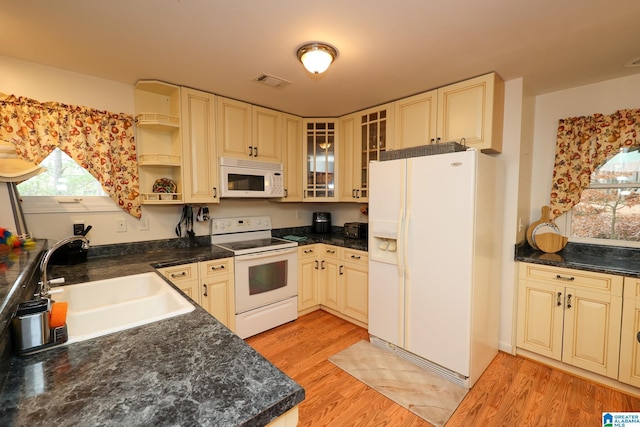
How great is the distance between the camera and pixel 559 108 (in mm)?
2508

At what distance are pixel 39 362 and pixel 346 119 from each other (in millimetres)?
3053

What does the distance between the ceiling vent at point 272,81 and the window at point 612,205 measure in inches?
108

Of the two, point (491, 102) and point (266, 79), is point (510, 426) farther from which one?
point (266, 79)

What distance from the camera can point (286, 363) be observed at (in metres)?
2.31

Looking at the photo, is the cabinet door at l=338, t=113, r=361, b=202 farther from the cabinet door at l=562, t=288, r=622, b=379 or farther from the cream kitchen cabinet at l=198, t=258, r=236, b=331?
the cabinet door at l=562, t=288, r=622, b=379

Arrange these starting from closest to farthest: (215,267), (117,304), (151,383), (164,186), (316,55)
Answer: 1. (151,383)
2. (117,304)
3. (316,55)
4. (215,267)
5. (164,186)

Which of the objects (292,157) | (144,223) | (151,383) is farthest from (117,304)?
(292,157)

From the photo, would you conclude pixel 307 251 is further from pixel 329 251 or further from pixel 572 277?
pixel 572 277

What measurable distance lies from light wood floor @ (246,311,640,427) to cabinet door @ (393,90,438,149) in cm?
195

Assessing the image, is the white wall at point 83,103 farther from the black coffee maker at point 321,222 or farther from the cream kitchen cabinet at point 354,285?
the cream kitchen cabinet at point 354,285

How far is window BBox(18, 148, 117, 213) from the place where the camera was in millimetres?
2066

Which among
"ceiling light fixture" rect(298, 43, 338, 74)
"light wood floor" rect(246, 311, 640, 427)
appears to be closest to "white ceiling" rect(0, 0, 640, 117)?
"ceiling light fixture" rect(298, 43, 338, 74)

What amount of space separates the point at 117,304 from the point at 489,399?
2314 mm

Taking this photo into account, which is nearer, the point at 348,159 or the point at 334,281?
the point at 334,281
